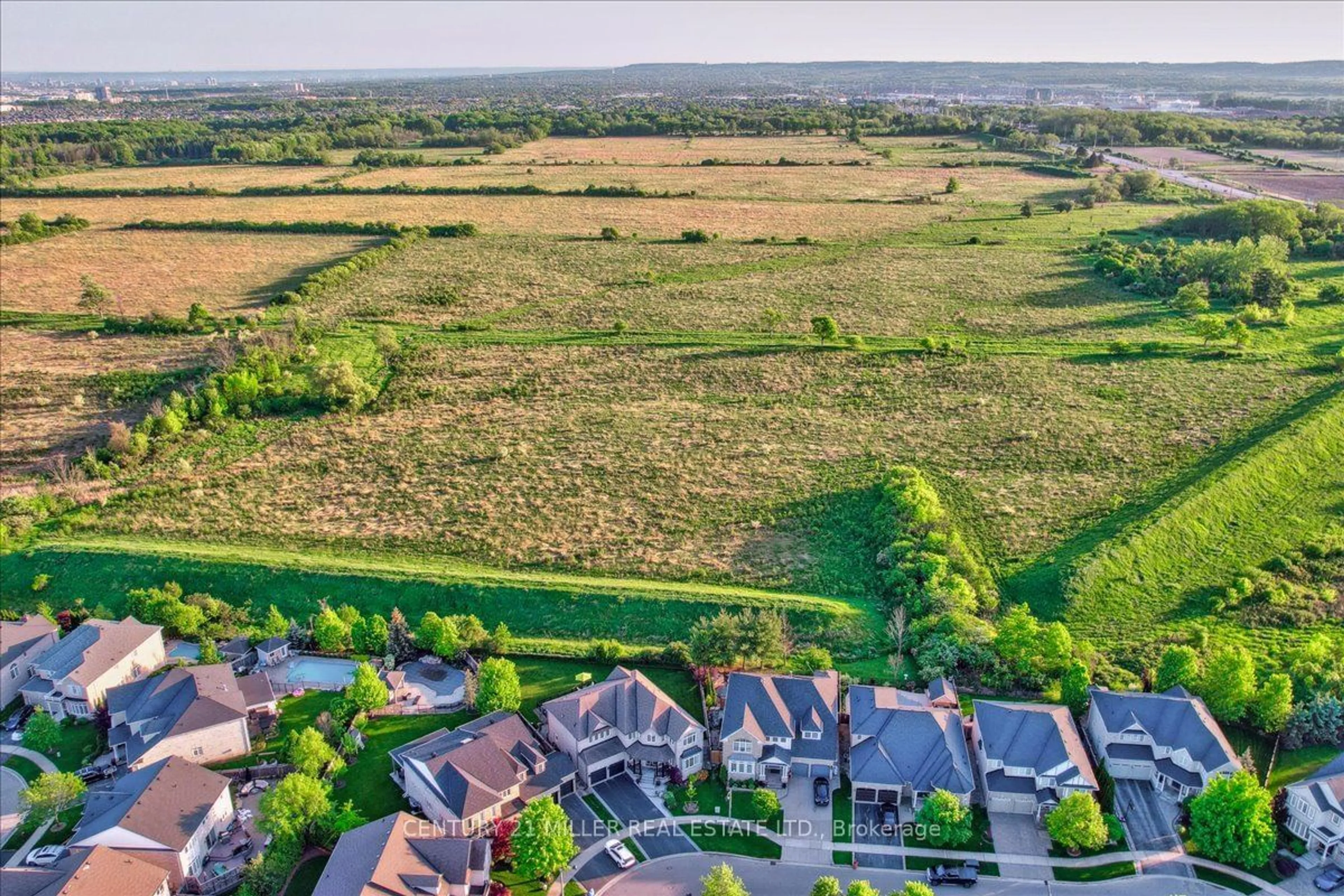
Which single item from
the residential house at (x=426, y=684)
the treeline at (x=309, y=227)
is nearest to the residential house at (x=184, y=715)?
the residential house at (x=426, y=684)

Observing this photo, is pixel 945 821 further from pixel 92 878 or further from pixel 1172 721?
pixel 92 878

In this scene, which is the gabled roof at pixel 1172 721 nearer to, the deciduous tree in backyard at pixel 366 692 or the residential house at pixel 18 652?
the deciduous tree in backyard at pixel 366 692

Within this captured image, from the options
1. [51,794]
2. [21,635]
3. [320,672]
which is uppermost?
[21,635]

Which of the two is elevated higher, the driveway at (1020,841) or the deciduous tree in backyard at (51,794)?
the deciduous tree in backyard at (51,794)

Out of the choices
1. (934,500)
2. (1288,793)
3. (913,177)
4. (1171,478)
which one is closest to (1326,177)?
(913,177)

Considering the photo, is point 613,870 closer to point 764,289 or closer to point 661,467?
point 661,467

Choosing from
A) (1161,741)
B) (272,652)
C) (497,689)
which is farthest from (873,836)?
(272,652)
